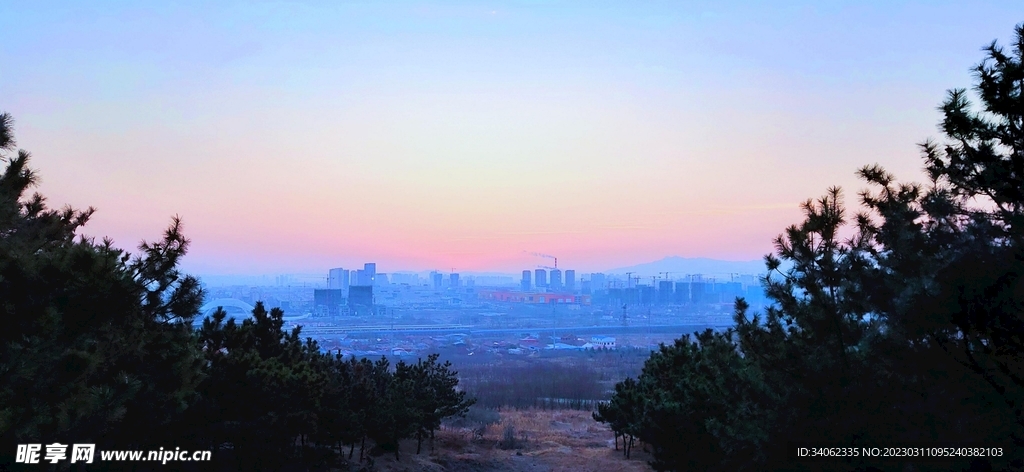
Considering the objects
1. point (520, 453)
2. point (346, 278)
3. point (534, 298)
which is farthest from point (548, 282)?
point (520, 453)

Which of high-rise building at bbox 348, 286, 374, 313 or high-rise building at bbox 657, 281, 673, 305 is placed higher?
high-rise building at bbox 657, 281, 673, 305

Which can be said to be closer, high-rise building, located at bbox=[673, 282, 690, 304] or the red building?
high-rise building, located at bbox=[673, 282, 690, 304]

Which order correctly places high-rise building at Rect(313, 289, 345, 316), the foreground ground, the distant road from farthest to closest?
high-rise building at Rect(313, 289, 345, 316) < the distant road < the foreground ground

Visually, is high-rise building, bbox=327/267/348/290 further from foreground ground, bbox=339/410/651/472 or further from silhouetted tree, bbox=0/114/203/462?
silhouetted tree, bbox=0/114/203/462

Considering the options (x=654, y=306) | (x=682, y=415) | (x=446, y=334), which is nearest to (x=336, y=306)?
(x=446, y=334)

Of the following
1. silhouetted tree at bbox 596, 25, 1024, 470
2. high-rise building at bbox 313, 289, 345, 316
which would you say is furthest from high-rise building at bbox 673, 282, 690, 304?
silhouetted tree at bbox 596, 25, 1024, 470

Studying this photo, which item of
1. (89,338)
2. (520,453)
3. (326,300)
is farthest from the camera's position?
(326,300)

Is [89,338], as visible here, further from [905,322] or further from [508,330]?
[508,330]

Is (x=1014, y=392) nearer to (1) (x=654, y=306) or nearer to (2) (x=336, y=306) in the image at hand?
(2) (x=336, y=306)
